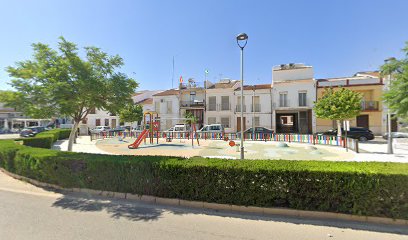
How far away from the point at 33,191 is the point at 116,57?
211 inches

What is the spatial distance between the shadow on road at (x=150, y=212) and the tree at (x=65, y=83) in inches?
135

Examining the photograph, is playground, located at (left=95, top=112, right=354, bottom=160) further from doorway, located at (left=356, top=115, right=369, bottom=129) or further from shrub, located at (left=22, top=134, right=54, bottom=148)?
doorway, located at (left=356, top=115, right=369, bottom=129)

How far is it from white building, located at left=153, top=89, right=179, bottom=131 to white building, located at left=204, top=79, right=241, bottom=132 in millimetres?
5422

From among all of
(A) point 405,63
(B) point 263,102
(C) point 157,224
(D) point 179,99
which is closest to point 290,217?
(C) point 157,224

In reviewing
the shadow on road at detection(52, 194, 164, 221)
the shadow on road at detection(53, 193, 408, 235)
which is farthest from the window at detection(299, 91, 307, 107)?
the shadow on road at detection(52, 194, 164, 221)

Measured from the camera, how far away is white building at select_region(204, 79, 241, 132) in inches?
1216

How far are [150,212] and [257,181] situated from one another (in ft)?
8.07

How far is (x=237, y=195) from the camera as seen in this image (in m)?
4.66

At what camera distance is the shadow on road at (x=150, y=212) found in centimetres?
389

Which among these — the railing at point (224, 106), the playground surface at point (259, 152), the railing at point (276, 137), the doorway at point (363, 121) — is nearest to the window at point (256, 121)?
the railing at point (224, 106)

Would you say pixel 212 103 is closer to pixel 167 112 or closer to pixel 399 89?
pixel 167 112

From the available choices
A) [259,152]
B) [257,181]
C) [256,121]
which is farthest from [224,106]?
[257,181]

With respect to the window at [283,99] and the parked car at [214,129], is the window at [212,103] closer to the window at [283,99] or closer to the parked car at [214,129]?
the parked car at [214,129]

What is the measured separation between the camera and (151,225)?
13.1ft
